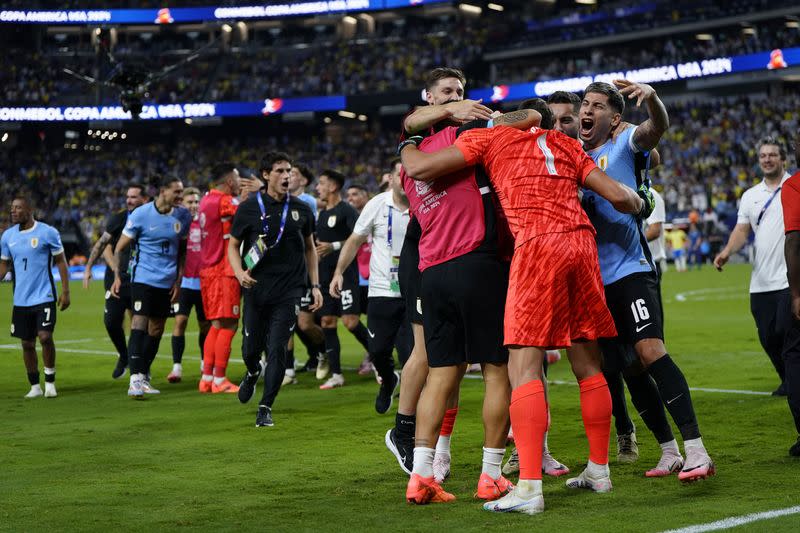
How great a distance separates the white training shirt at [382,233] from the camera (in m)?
10.3

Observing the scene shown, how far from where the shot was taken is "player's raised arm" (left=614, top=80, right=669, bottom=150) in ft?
19.8

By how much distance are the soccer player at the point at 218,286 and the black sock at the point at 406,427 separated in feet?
16.5

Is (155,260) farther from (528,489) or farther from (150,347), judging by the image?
(528,489)

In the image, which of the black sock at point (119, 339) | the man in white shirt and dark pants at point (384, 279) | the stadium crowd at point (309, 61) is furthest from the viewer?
the stadium crowd at point (309, 61)

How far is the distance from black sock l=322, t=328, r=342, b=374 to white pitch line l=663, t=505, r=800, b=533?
24.1ft

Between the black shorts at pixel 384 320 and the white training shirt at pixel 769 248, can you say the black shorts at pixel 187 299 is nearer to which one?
the black shorts at pixel 384 320

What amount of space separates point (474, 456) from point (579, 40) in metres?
48.7

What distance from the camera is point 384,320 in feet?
33.3

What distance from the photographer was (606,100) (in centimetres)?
639

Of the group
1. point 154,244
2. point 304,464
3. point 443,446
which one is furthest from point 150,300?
point 443,446

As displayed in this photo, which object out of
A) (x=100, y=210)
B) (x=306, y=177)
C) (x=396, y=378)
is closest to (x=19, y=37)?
(x=100, y=210)

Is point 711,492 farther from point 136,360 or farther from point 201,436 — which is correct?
point 136,360

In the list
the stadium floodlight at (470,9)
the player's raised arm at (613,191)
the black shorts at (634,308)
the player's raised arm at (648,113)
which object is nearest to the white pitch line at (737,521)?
the black shorts at (634,308)

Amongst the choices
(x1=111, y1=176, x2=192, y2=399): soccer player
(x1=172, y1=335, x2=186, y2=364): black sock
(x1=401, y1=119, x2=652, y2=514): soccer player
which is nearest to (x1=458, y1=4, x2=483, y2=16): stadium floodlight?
(x1=172, y1=335, x2=186, y2=364): black sock
